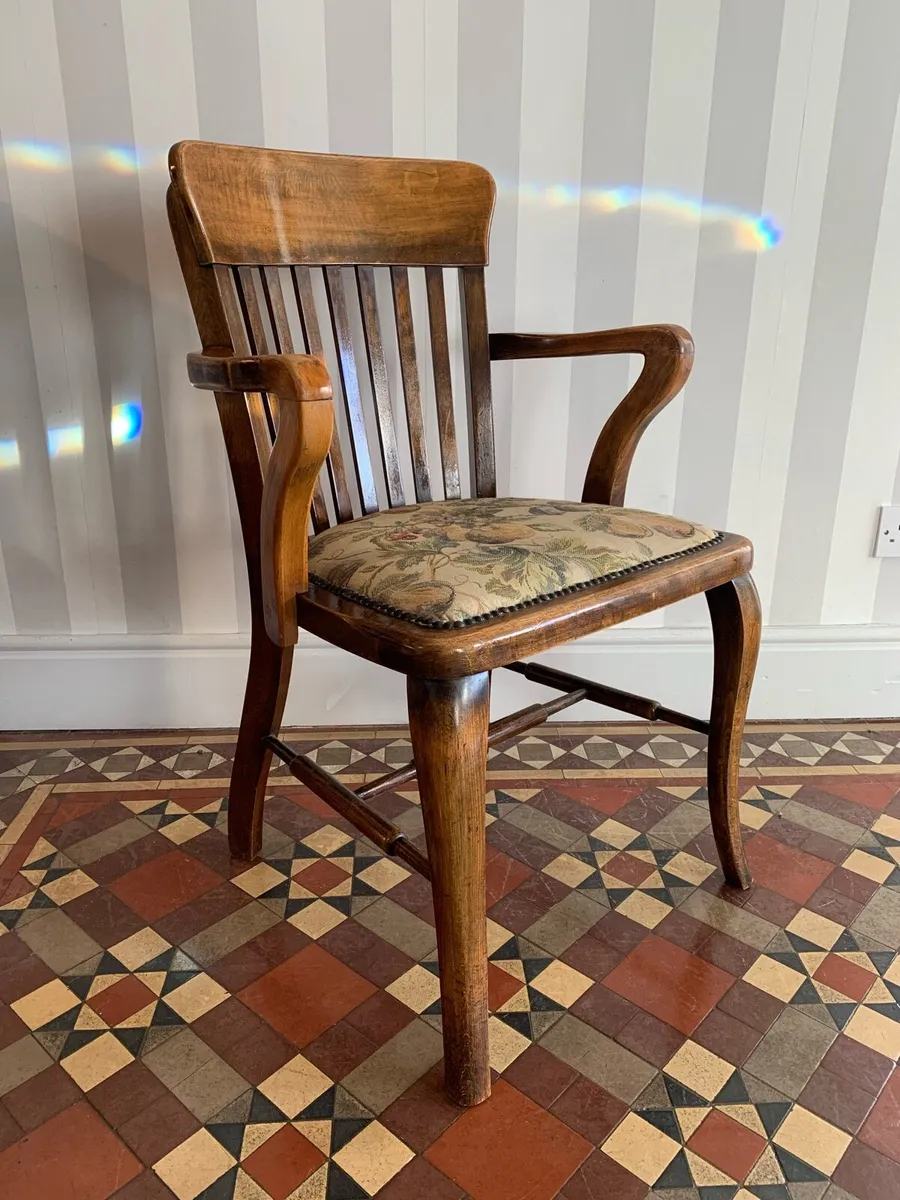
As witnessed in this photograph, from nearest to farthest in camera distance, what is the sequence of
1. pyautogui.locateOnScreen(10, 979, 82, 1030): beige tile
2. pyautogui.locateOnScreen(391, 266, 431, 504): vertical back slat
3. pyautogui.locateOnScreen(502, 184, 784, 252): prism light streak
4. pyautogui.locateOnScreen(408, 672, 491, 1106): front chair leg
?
pyautogui.locateOnScreen(408, 672, 491, 1106): front chair leg < pyautogui.locateOnScreen(10, 979, 82, 1030): beige tile < pyautogui.locateOnScreen(391, 266, 431, 504): vertical back slat < pyautogui.locateOnScreen(502, 184, 784, 252): prism light streak

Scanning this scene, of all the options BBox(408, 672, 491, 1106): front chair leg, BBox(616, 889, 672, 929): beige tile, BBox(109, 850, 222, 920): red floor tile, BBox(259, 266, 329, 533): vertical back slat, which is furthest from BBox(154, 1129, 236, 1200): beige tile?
BBox(259, 266, 329, 533): vertical back slat

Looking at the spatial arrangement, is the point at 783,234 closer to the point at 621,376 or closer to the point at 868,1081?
the point at 621,376

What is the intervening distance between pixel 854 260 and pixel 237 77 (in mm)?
1055

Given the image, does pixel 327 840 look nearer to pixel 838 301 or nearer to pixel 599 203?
pixel 599 203

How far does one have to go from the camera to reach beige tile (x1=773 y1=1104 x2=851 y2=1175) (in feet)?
2.73

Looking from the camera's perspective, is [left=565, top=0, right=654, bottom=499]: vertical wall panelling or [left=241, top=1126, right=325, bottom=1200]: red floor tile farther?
[left=565, top=0, right=654, bottom=499]: vertical wall panelling

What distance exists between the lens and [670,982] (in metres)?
1.04

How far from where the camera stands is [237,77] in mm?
1349

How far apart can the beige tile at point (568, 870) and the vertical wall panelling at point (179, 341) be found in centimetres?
74

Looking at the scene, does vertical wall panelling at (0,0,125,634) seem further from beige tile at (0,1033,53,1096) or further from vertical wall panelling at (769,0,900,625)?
vertical wall panelling at (769,0,900,625)

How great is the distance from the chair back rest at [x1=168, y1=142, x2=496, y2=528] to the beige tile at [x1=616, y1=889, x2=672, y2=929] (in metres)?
0.60

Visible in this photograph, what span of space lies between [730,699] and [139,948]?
81 cm

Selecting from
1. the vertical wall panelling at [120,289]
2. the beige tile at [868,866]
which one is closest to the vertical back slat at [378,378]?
the vertical wall panelling at [120,289]

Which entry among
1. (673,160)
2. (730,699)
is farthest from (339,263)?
(730,699)
